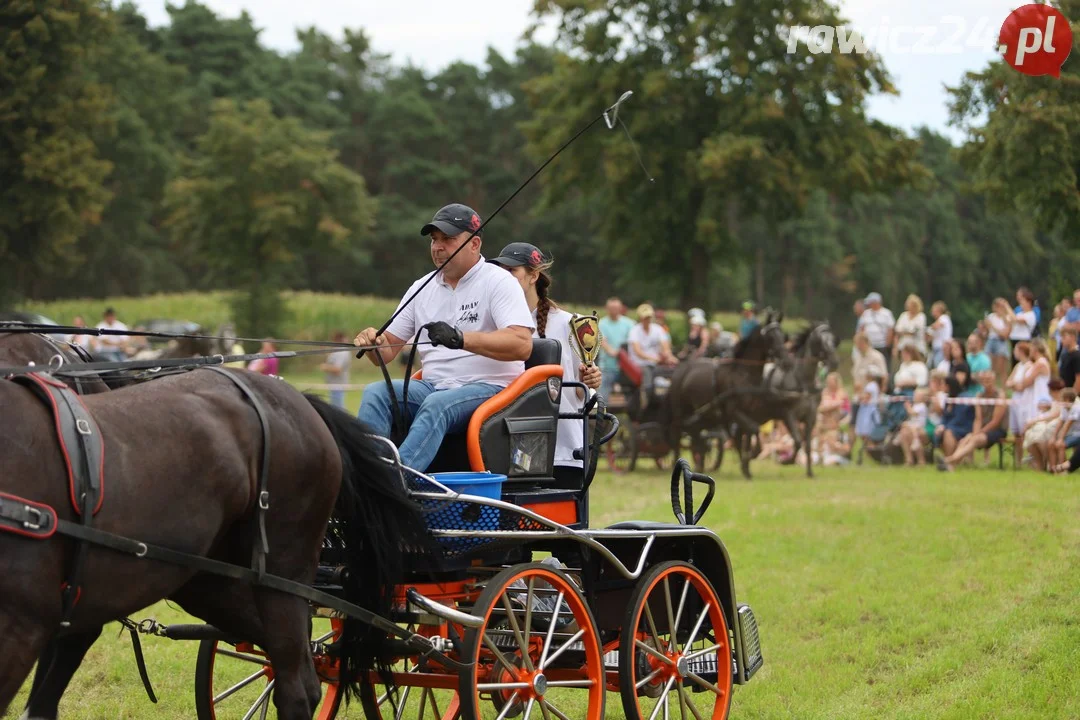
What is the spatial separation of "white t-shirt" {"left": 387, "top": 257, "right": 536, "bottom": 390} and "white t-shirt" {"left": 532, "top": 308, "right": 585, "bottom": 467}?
6.8 inches

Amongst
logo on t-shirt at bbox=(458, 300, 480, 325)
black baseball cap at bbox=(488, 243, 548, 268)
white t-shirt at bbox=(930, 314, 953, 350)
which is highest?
black baseball cap at bbox=(488, 243, 548, 268)

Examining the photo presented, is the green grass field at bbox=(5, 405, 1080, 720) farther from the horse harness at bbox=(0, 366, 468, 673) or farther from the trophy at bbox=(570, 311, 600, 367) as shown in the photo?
the horse harness at bbox=(0, 366, 468, 673)

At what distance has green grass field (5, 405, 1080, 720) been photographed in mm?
6336

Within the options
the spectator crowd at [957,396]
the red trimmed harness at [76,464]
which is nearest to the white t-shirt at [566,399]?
the red trimmed harness at [76,464]

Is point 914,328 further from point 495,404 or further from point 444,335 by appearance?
point 444,335

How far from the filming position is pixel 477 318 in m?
5.71

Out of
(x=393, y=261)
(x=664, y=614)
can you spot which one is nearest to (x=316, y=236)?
(x=393, y=261)

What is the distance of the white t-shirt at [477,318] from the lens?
561cm

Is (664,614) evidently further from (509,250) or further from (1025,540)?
(1025,540)

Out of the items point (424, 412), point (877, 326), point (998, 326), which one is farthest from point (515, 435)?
point (877, 326)

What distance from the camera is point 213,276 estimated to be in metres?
48.9

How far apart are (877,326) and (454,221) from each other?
14598 millimetres

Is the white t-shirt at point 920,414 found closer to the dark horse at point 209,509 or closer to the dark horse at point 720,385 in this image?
the dark horse at point 720,385

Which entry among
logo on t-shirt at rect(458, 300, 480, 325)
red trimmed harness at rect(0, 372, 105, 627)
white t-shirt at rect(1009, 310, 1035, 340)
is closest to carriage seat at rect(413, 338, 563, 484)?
logo on t-shirt at rect(458, 300, 480, 325)
